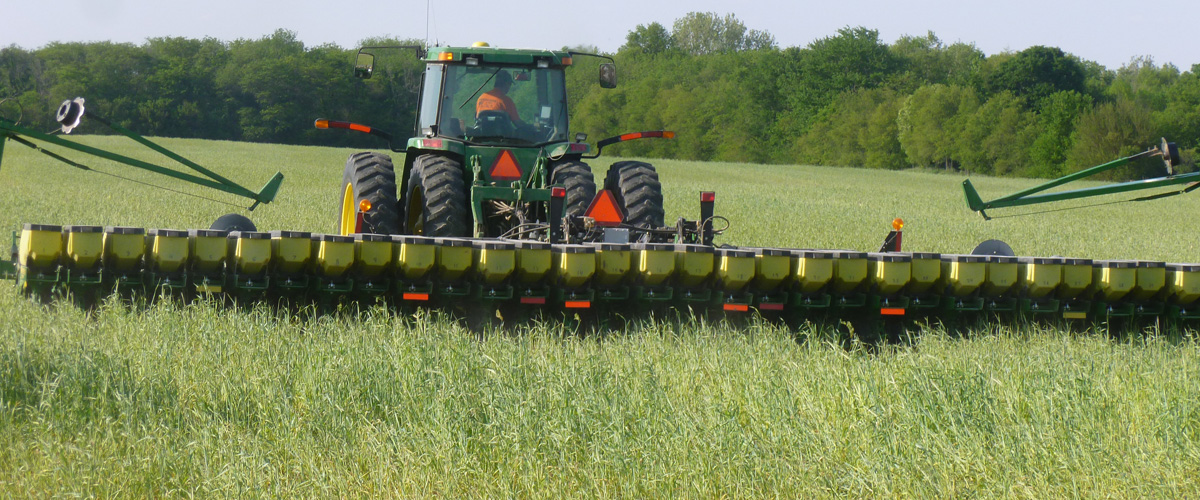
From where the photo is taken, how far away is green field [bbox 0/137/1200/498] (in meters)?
3.23

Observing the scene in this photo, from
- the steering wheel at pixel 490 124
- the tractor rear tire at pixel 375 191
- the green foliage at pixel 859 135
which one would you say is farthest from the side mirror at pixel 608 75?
the green foliage at pixel 859 135

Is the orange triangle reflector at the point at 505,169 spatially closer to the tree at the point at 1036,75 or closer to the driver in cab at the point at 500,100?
the driver in cab at the point at 500,100

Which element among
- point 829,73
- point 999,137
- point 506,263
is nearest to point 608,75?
point 506,263

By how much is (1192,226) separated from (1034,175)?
39270 millimetres

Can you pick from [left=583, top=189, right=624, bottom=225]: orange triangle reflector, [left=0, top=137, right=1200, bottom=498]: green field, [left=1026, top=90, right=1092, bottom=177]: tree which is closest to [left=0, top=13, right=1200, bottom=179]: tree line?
[left=1026, top=90, right=1092, bottom=177]: tree

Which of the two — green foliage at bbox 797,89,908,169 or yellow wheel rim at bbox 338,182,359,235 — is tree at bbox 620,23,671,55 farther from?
yellow wheel rim at bbox 338,182,359,235

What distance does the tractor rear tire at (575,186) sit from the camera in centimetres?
712

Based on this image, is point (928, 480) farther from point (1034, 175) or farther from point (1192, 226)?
point (1034, 175)

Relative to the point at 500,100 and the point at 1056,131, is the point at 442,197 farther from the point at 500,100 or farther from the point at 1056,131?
the point at 1056,131

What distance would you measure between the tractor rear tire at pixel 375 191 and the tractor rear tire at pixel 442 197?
0.25 metres

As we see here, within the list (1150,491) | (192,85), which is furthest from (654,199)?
(192,85)

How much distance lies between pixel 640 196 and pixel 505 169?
0.98m

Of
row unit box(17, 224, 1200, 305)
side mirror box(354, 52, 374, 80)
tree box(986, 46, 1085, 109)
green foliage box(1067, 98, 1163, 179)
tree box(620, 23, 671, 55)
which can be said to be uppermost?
tree box(620, 23, 671, 55)

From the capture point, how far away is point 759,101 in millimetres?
75875
